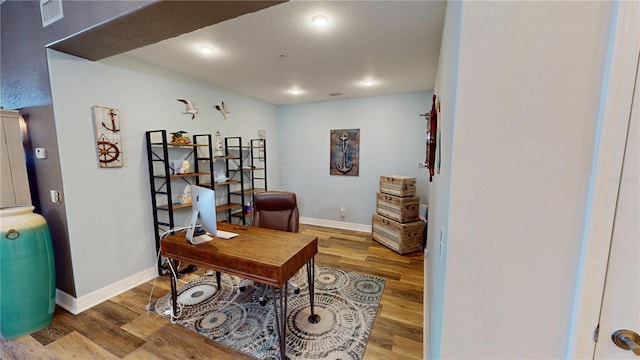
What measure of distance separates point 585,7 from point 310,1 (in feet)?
4.60

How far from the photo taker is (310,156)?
4.77 metres

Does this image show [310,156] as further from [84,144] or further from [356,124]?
[84,144]

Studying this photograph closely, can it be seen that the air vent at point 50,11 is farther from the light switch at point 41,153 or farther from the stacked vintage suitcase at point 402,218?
the stacked vintage suitcase at point 402,218

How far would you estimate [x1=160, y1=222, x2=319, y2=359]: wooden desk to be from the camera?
1.57 m

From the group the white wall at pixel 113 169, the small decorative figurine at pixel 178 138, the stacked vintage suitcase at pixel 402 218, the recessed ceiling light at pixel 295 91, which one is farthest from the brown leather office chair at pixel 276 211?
the recessed ceiling light at pixel 295 91

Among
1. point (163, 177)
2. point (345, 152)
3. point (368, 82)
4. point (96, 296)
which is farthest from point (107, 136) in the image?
point (345, 152)

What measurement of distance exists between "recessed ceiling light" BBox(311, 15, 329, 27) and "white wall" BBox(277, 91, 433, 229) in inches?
98.3

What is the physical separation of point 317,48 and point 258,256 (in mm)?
1873

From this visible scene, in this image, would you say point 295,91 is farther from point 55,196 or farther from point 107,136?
point 55,196

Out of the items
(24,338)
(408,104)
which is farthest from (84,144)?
(408,104)

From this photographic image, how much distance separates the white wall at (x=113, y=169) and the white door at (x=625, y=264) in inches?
130

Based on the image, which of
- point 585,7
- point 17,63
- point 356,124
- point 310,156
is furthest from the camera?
point 310,156

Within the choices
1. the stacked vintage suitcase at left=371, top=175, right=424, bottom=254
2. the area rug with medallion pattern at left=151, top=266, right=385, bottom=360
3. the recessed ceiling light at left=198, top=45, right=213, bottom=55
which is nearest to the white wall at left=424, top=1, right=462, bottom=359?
the area rug with medallion pattern at left=151, top=266, right=385, bottom=360

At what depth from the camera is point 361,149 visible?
433 centimetres
